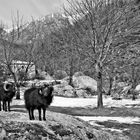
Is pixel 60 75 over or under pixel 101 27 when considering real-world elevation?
under

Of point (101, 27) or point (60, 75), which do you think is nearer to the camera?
point (101, 27)

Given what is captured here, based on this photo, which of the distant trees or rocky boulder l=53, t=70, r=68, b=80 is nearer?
the distant trees

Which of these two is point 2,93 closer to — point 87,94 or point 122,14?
point 122,14

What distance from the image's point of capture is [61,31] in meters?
23.5

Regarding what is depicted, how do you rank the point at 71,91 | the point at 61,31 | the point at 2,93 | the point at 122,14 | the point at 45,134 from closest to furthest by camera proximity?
the point at 45,134
the point at 2,93
the point at 122,14
the point at 61,31
the point at 71,91

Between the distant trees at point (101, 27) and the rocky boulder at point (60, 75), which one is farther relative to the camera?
the rocky boulder at point (60, 75)

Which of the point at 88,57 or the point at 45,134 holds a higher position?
the point at 88,57

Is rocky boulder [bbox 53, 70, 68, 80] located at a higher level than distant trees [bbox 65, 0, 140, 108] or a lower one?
lower

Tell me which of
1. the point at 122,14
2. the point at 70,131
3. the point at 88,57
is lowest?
the point at 70,131

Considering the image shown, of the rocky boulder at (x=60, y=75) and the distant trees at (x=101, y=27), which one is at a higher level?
the distant trees at (x=101, y=27)

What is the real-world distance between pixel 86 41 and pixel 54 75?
3183 centimetres

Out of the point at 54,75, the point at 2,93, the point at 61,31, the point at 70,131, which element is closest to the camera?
the point at 70,131

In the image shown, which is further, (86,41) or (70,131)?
(86,41)

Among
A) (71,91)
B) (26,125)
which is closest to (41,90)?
(26,125)
